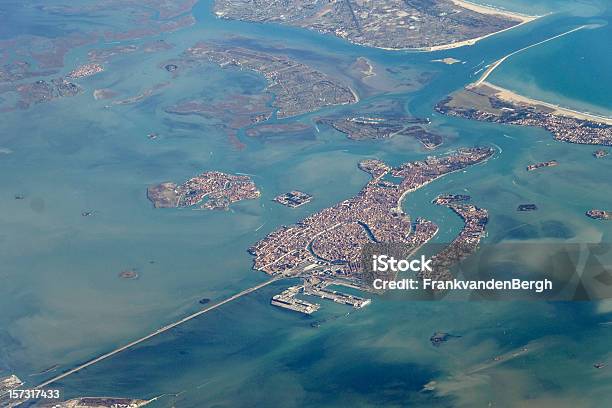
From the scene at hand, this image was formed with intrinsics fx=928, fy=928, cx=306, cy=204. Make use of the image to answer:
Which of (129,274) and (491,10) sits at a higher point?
(491,10)

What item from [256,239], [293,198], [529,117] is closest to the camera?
[256,239]

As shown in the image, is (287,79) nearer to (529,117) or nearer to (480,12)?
(529,117)

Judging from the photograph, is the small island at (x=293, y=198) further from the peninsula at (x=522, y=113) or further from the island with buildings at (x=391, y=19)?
the island with buildings at (x=391, y=19)

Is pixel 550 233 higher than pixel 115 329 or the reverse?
higher

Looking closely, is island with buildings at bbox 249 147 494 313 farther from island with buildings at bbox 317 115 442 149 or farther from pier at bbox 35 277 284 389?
island with buildings at bbox 317 115 442 149

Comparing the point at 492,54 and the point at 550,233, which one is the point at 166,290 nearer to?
the point at 550,233

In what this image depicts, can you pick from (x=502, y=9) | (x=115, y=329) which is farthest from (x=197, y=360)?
(x=502, y=9)

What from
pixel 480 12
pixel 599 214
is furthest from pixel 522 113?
pixel 480 12
